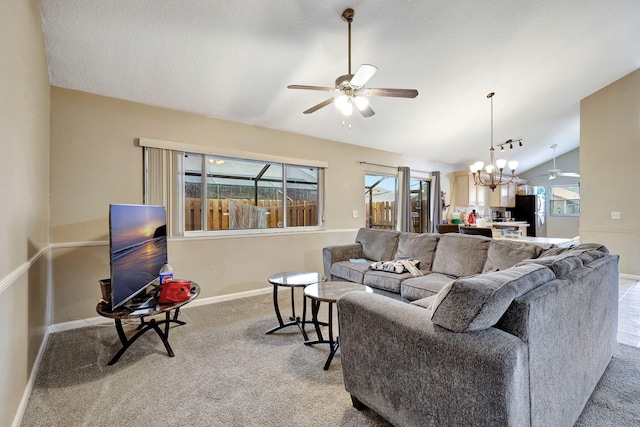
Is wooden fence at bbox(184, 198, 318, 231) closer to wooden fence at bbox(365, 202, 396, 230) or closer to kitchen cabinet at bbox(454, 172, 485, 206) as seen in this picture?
wooden fence at bbox(365, 202, 396, 230)

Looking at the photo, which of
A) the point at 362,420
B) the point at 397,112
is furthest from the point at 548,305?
the point at 397,112

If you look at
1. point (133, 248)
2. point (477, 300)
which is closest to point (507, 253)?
point (477, 300)

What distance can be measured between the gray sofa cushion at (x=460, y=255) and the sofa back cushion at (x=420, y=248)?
0.07 metres

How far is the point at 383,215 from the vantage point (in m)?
5.85

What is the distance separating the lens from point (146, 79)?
2.88m

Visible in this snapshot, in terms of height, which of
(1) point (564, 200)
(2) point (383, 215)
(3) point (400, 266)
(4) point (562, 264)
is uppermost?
(1) point (564, 200)

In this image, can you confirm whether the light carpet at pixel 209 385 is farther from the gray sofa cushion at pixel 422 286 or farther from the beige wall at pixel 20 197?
the gray sofa cushion at pixel 422 286

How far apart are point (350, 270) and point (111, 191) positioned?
2.84 metres

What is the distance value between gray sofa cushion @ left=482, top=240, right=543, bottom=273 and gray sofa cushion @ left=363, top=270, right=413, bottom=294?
809mm

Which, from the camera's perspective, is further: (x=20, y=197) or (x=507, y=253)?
(x=507, y=253)

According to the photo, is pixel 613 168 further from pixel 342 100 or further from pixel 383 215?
pixel 342 100

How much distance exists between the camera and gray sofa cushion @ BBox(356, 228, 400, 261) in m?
3.80

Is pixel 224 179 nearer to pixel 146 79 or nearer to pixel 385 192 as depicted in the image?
pixel 146 79

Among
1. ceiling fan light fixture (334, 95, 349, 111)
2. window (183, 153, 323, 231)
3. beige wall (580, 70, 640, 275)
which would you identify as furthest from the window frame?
beige wall (580, 70, 640, 275)
